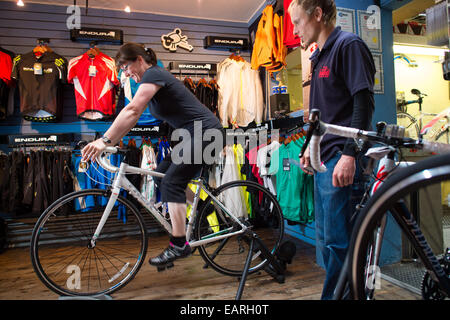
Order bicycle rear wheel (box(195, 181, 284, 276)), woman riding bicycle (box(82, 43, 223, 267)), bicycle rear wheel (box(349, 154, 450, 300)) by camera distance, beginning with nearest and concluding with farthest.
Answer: bicycle rear wheel (box(349, 154, 450, 300))
woman riding bicycle (box(82, 43, 223, 267))
bicycle rear wheel (box(195, 181, 284, 276))

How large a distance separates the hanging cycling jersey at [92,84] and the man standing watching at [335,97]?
2889 mm

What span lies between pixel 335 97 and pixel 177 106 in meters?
1.01

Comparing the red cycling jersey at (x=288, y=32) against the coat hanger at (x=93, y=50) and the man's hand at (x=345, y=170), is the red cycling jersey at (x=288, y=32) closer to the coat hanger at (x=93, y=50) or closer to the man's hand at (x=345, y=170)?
the man's hand at (x=345, y=170)

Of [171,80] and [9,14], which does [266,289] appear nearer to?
[171,80]

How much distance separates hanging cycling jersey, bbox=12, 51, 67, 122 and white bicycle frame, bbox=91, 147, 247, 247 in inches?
79.9

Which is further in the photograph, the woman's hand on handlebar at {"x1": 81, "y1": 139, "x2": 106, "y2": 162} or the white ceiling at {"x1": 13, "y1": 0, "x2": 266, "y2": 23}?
the white ceiling at {"x1": 13, "y1": 0, "x2": 266, "y2": 23}

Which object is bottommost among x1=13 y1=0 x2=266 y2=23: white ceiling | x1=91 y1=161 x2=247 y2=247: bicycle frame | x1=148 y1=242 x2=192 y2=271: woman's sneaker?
x1=148 y1=242 x2=192 y2=271: woman's sneaker

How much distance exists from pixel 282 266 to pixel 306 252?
662mm

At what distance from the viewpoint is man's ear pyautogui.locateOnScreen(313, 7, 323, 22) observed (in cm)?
127

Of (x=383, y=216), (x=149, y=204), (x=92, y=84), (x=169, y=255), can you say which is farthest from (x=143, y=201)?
(x=92, y=84)

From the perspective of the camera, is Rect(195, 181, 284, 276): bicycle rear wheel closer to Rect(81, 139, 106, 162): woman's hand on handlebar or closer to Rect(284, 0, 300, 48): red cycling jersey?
Rect(81, 139, 106, 162): woman's hand on handlebar

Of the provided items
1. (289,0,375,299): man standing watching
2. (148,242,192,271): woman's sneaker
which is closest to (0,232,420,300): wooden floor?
(148,242,192,271): woman's sneaker

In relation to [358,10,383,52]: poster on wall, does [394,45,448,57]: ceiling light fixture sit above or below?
above

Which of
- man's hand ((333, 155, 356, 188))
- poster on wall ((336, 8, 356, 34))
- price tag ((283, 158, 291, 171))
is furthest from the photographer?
price tag ((283, 158, 291, 171))
